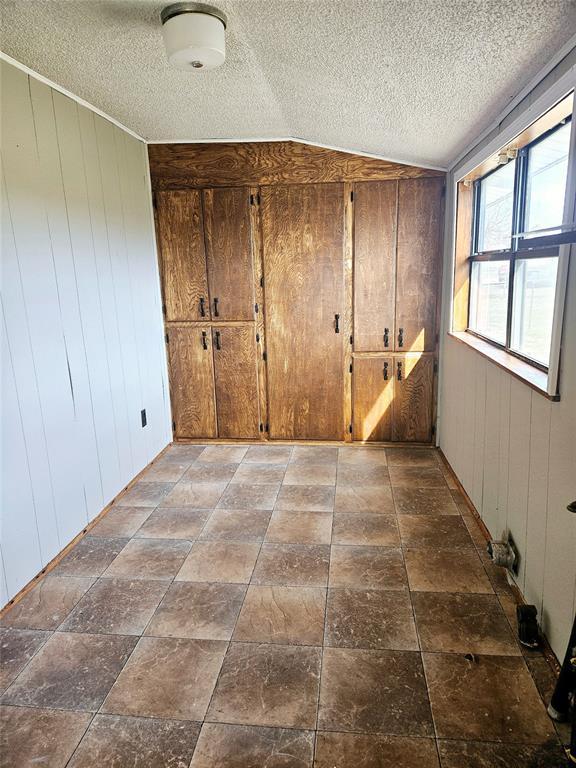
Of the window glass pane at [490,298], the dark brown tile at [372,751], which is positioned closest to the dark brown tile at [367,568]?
the dark brown tile at [372,751]

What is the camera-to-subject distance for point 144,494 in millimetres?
3379

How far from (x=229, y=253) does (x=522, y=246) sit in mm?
2722

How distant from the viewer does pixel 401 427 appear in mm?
4156

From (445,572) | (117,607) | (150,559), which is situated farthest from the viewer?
(150,559)

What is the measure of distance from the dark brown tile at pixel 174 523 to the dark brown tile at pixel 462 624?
51.4 inches

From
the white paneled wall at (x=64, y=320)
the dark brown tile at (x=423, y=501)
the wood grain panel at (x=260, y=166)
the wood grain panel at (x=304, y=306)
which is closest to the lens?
the white paneled wall at (x=64, y=320)

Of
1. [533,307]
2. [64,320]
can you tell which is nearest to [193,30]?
[64,320]

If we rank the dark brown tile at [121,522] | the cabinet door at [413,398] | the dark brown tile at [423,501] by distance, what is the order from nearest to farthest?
the dark brown tile at [121,522], the dark brown tile at [423,501], the cabinet door at [413,398]

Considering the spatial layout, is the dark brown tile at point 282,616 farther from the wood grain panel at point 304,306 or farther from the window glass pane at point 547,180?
the wood grain panel at point 304,306

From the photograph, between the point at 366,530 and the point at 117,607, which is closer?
the point at 117,607

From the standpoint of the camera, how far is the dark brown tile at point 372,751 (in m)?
1.47

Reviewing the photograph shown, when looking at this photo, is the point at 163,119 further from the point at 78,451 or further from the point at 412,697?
the point at 412,697

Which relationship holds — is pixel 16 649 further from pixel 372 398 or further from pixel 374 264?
pixel 374 264

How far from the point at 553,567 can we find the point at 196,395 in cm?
310
